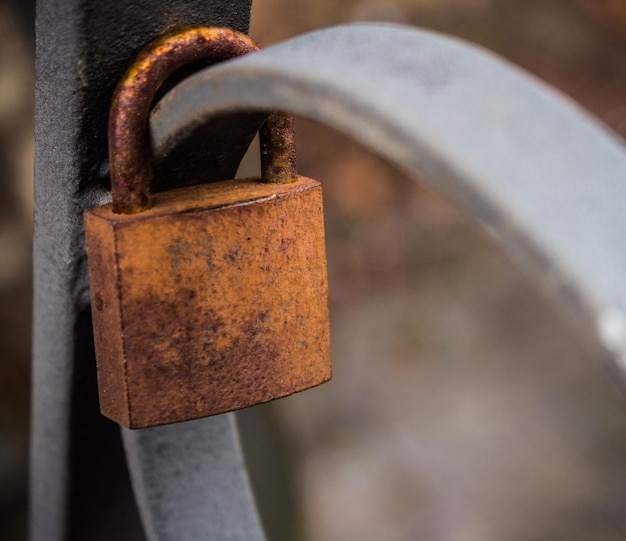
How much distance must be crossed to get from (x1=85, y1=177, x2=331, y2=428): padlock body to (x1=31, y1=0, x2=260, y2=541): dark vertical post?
0.05m

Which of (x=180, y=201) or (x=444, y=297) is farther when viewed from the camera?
(x=444, y=297)

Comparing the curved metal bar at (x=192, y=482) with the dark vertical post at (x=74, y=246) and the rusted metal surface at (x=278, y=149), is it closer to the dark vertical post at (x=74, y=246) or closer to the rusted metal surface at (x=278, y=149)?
the dark vertical post at (x=74, y=246)

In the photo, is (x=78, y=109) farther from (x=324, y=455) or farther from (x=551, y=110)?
(x=324, y=455)

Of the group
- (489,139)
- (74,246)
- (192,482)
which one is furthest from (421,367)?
(489,139)

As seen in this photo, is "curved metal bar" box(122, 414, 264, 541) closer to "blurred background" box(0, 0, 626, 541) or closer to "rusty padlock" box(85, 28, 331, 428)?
"rusty padlock" box(85, 28, 331, 428)

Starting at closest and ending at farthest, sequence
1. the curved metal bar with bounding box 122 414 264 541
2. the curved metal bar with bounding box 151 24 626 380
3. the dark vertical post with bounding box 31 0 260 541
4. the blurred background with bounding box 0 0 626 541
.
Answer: the curved metal bar with bounding box 151 24 626 380 → the dark vertical post with bounding box 31 0 260 541 → the curved metal bar with bounding box 122 414 264 541 → the blurred background with bounding box 0 0 626 541

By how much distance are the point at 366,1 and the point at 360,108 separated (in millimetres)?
2777

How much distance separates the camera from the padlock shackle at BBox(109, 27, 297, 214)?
0.48m

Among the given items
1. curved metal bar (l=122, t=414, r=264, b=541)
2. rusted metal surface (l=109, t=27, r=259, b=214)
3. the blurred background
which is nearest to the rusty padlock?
rusted metal surface (l=109, t=27, r=259, b=214)

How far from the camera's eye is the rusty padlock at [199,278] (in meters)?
0.49

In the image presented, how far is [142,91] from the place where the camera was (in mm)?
485

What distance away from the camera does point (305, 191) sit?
1.78 feet

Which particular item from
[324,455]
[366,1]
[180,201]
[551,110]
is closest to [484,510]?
[324,455]

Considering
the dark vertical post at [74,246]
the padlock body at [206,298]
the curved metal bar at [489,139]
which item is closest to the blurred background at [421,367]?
the dark vertical post at [74,246]
